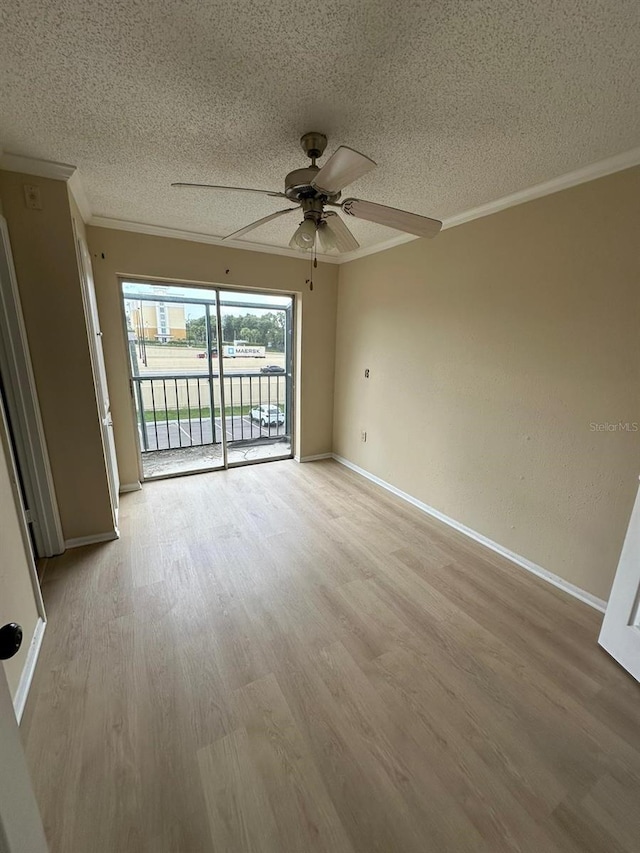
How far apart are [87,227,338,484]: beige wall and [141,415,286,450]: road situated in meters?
0.93

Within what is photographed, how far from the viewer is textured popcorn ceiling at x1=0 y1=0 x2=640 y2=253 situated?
1.02m

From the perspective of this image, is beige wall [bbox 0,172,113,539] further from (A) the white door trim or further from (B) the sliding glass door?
(B) the sliding glass door

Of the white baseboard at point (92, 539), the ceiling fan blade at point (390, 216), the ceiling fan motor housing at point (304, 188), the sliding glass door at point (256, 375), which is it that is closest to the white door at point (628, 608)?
the ceiling fan blade at point (390, 216)

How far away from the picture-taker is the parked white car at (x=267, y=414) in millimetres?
4766

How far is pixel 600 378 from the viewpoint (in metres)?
1.85

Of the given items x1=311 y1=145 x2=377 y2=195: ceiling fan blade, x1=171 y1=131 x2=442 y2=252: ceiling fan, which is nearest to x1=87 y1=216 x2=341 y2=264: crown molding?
x1=171 y1=131 x2=442 y2=252: ceiling fan

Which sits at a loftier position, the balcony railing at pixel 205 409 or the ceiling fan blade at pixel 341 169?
the ceiling fan blade at pixel 341 169

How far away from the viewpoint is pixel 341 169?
4.28 feet

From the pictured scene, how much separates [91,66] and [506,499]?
3.02 metres

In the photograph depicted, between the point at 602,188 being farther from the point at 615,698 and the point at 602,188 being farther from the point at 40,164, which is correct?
the point at 40,164

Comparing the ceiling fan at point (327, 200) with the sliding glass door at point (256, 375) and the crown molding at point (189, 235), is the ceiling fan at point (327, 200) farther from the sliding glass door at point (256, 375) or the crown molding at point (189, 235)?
the sliding glass door at point (256, 375)

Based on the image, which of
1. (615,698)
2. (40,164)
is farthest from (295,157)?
Answer: (615,698)

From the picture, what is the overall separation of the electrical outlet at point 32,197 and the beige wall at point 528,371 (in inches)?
102

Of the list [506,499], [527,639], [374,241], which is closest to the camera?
→ [527,639]
